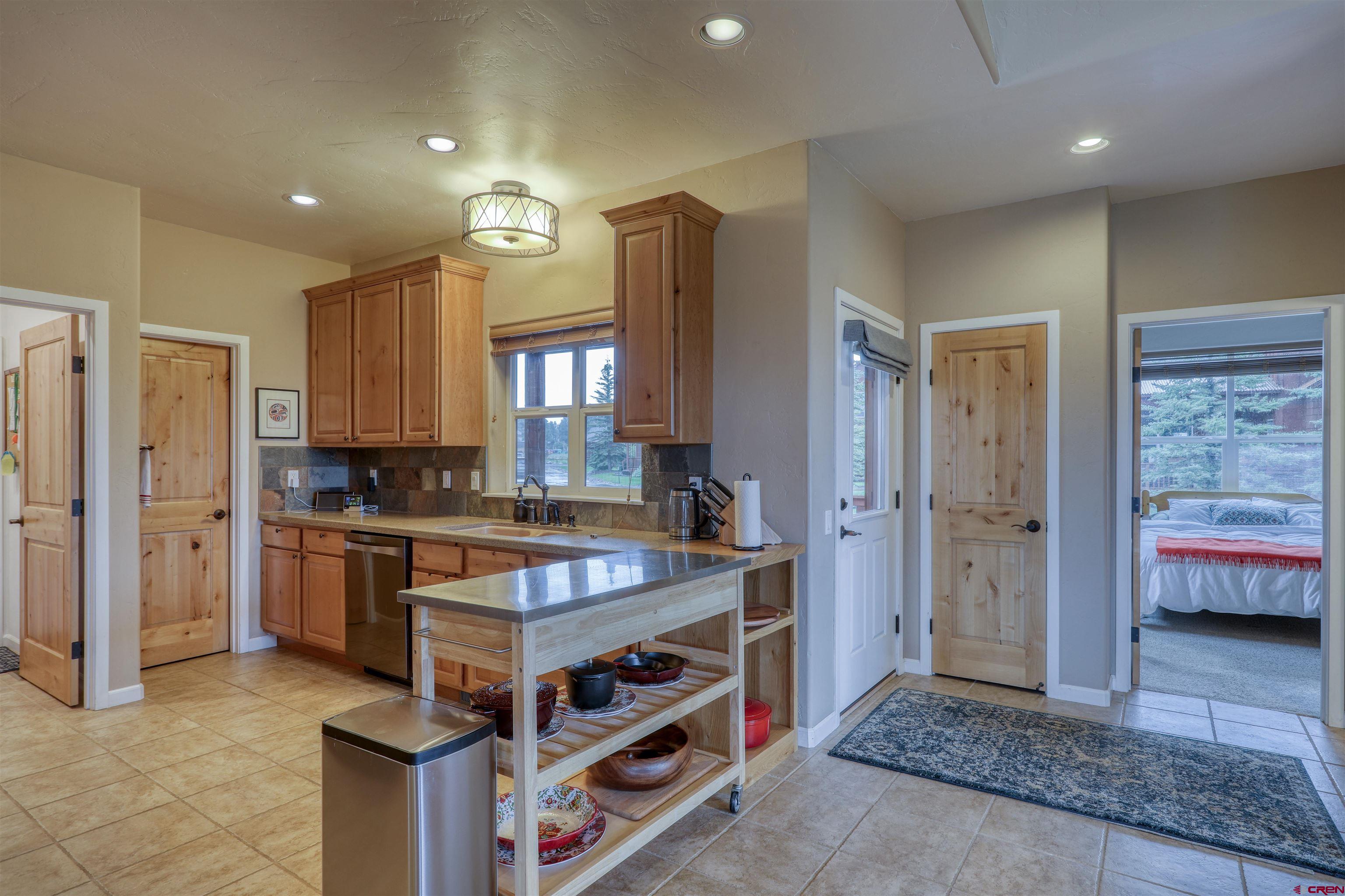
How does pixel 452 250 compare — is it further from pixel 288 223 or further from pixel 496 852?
pixel 496 852

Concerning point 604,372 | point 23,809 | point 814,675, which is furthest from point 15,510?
point 814,675

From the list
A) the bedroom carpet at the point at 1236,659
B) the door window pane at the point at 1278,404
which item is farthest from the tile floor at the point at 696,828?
the door window pane at the point at 1278,404

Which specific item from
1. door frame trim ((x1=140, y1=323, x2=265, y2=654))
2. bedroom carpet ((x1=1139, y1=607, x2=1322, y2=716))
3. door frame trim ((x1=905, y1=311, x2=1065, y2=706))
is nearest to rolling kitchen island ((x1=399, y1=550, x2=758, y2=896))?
door frame trim ((x1=905, y1=311, x2=1065, y2=706))

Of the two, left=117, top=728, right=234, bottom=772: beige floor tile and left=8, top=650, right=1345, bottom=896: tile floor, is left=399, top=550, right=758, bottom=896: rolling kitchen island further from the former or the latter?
left=117, top=728, right=234, bottom=772: beige floor tile

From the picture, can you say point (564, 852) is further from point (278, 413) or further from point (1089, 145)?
point (278, 413)

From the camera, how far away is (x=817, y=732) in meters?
3.20

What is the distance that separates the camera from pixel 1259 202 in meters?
3.57

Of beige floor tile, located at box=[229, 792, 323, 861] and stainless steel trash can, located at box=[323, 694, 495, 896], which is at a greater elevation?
stainless steel trash can, located at box=[323, 694, 495, 896]

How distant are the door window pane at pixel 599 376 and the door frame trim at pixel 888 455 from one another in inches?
53.0

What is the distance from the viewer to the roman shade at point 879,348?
11.4ft

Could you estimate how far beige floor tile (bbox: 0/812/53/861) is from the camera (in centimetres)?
235

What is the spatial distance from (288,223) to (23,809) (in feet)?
10.8

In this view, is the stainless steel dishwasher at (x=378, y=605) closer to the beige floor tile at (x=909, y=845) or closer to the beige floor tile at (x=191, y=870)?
the beige floor tile at (x=191, y=870)

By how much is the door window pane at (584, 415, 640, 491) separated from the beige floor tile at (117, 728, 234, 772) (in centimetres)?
221
